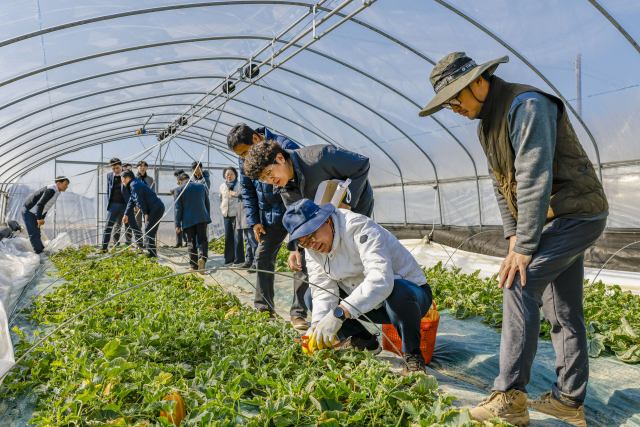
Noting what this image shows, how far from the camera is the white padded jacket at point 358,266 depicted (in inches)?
77.5

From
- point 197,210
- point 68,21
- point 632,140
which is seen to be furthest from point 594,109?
point 68,21

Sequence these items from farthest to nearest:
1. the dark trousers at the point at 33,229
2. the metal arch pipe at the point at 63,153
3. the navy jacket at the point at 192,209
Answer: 1. the metal arch pipe at the point at 63,153
2. the dark trousers at the point at 33,229
3. the navy jacket at the point at 192,209

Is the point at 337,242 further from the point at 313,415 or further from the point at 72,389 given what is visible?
the point at 72,389

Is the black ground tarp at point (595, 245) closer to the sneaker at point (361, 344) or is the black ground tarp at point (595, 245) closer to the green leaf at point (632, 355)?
the green leaf at point (632, 355)

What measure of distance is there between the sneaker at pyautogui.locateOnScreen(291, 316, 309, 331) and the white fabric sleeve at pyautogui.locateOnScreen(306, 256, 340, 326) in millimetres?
923

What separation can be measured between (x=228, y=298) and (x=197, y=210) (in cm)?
297

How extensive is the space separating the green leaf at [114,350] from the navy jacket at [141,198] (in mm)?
5380

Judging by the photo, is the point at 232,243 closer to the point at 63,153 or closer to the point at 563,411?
the point at 563,411

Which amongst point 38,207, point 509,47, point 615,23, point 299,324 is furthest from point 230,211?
point 615,23

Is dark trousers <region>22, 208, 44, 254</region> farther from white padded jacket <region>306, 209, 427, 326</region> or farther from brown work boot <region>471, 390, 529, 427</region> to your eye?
brown work boot <region>471, 390, 529, 427</region>

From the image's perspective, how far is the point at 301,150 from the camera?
301 cm

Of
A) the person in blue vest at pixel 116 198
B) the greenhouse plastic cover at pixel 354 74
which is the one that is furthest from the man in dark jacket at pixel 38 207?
the greenhouse plastic cover at pixel 354 74

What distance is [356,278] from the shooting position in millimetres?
2332

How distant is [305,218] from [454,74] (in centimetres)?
94
